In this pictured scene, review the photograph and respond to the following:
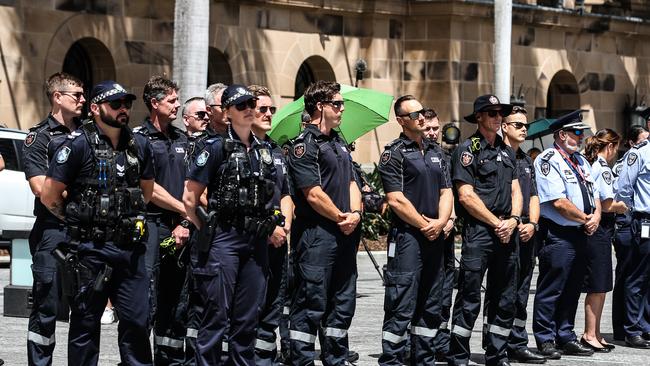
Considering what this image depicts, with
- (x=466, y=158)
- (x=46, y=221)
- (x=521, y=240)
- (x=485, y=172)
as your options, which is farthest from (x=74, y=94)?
(x=521, y=240)

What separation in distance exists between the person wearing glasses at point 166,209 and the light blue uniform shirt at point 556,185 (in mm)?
3443

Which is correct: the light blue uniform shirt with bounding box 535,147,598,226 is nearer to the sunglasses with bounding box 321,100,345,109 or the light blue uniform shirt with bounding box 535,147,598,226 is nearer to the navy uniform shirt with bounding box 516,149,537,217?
the navy uniform shirt with bounding box 516,149,537,217

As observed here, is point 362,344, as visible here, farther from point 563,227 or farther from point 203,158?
point 203,158

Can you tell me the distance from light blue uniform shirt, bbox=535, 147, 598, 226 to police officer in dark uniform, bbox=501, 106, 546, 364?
30cm

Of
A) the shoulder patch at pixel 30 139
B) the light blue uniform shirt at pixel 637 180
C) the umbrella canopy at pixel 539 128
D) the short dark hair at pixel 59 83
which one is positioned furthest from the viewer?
the umbrella canopy at pixel 539 128

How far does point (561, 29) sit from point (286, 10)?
23.9 feet

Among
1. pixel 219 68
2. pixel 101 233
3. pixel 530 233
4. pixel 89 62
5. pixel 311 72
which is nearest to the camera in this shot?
pixel 101 233

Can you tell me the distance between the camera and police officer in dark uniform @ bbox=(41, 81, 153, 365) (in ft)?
29.5

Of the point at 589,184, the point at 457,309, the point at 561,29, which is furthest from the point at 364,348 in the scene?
the point at 561,29

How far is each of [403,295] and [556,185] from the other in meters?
2.52

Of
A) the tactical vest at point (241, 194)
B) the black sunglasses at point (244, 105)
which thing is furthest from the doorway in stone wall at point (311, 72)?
the tactical vest at point (241, 194)

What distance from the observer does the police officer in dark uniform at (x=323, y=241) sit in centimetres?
1080

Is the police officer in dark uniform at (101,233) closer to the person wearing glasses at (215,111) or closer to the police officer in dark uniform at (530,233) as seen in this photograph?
the person wearing glasses at (215,111)

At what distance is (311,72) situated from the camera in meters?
27.6
